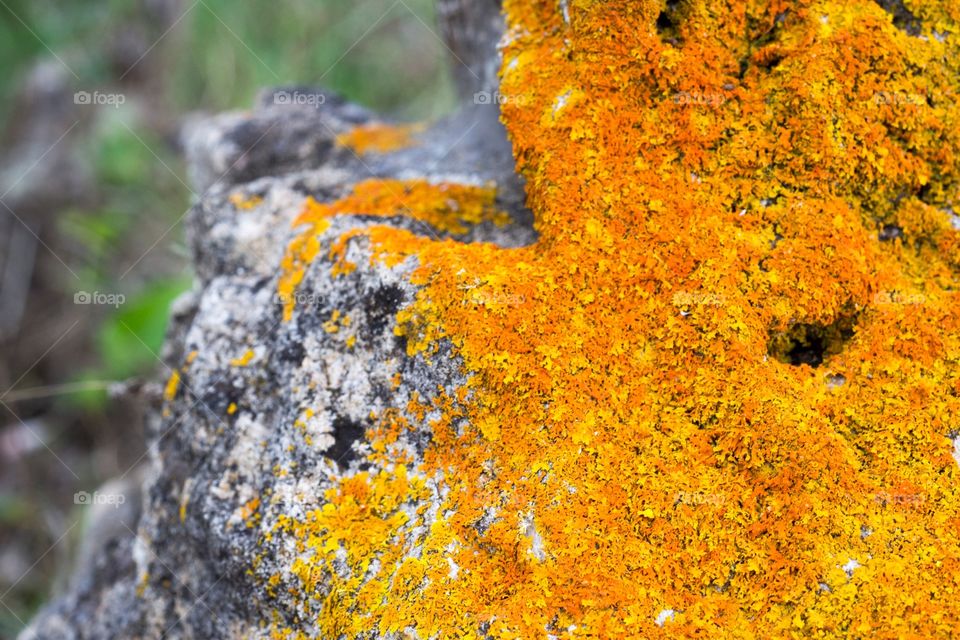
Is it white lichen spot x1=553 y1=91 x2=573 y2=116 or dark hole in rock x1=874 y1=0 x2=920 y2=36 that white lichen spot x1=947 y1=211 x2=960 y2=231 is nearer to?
dark hole in rock x1=874 y1=0 x2=920 y2=36

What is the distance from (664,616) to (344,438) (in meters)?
1.09

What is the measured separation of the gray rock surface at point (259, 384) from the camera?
2201 mm

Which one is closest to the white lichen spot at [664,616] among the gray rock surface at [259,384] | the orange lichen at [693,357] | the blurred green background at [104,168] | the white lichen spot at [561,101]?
the orange lichen at [693,357]

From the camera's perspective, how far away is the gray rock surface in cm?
220

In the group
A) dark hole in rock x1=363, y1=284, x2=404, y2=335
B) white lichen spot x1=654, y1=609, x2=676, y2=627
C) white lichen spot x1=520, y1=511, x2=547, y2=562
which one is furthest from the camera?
dark hole in rock x1=363, y1=284, x2=404, y2=335

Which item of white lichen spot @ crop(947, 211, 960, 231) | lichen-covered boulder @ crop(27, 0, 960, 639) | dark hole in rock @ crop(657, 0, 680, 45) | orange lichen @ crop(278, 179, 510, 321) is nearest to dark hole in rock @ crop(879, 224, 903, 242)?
lichen-covered boulder @ crop(27, 0, 960, 639)

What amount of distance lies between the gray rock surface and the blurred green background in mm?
2069

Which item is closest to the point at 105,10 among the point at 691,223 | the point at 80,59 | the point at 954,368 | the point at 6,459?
the point at 80,59

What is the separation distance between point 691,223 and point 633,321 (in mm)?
370

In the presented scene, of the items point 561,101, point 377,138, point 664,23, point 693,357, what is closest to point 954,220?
point 693,357

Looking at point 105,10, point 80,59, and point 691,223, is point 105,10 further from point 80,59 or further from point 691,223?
point 691,223

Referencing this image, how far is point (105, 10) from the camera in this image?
29.3 feet

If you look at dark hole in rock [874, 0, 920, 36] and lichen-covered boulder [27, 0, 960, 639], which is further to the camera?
dark hole in rock [874, 0, 920, 36]

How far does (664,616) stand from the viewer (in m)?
1.77
